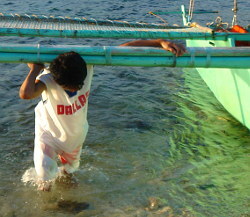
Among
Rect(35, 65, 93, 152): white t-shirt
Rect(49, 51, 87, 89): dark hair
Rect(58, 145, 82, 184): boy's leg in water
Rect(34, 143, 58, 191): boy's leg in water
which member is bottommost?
Rect(58, 145, 82, 184): boy's leg in water

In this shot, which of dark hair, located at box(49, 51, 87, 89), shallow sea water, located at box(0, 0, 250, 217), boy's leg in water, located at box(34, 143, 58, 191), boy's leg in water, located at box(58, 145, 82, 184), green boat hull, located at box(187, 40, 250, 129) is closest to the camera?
dark hair, located at box(49, 51, 87, 89)

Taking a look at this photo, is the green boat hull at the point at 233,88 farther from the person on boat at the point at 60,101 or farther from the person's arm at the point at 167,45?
the person on boat at the point at 60,101

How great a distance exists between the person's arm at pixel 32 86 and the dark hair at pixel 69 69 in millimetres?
167

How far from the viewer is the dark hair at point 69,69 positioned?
2.94m

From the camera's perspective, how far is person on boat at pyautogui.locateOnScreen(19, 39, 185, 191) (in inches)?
117

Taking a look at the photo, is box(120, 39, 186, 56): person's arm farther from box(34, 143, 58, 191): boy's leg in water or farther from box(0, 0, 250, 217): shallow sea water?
box(0, 0, 250, 217): shallow sea water

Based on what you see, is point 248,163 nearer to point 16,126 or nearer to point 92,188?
point 92,188

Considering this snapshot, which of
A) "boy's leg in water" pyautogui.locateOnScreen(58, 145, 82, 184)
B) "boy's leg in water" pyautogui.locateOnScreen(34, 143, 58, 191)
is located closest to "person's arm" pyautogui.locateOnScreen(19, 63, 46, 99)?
"boy's leg in water" pyautogui.locateOnScreen(34, 143, 58, 191)

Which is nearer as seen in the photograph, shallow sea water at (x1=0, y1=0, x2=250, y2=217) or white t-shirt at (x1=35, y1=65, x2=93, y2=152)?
white t-shirt at (x1=35, y1=65, x2=93, y2=152)

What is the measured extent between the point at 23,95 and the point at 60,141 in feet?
2.17

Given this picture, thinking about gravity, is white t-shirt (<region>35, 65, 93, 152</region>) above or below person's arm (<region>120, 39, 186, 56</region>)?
below

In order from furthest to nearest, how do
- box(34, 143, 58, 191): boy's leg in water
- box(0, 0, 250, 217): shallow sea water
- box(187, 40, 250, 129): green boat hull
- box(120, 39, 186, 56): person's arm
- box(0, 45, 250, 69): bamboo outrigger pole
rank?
box(187, 40, 250, 129): green boat hull < box(0, 0, 250, 217): shallow sea water < box(34, 143, 58, 191): boy's leg in water < box(120, 39, 186, 56): person's arm < box(0, 45, 250, 69): bamboo outrigger pole

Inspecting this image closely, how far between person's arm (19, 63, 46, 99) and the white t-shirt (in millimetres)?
55

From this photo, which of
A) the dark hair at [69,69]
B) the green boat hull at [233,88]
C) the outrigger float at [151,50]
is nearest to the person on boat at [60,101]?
the dark hair at [69,69]
